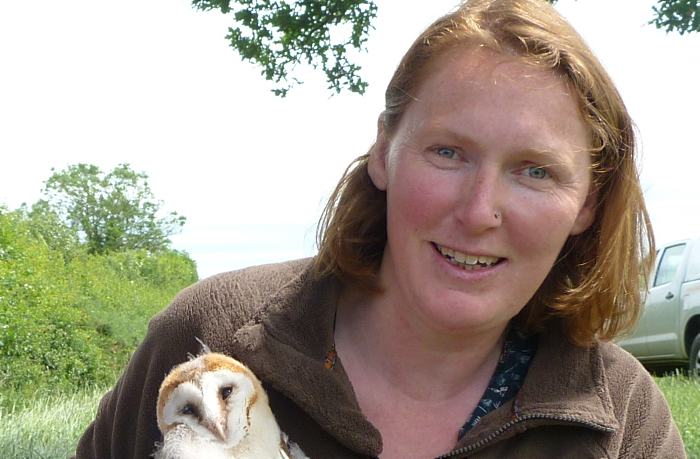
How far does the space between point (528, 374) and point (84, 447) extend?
1126 millimetres

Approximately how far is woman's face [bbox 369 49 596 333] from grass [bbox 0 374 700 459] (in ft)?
10.0

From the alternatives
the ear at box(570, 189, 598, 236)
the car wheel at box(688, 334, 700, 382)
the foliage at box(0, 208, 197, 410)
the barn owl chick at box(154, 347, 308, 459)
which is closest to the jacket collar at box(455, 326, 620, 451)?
the ear at box(570, 189, 598, 236)

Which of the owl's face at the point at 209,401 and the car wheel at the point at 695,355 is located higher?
the owl's face at the point at 209,401

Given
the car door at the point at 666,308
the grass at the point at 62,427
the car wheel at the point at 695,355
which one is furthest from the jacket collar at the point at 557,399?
the car door at the point at 666,308

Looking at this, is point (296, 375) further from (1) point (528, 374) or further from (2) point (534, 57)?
(2) point (534, 57)

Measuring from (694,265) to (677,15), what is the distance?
10.9 feet

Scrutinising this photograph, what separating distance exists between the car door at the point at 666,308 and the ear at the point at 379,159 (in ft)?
24.3

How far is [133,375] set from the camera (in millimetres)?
1749

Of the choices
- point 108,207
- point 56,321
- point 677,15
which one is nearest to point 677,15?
point 677,15

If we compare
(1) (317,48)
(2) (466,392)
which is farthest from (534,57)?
(1) (317,48)

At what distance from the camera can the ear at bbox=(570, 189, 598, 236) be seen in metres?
1.96

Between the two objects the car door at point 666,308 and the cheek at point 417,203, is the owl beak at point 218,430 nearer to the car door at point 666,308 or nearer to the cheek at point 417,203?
the cheek at point 417,203

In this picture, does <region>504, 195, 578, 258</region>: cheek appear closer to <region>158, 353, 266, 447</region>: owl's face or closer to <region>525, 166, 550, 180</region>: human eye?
<region>525, 166, 550, 180</region>: human eye

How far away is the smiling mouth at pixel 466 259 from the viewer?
1678mm
